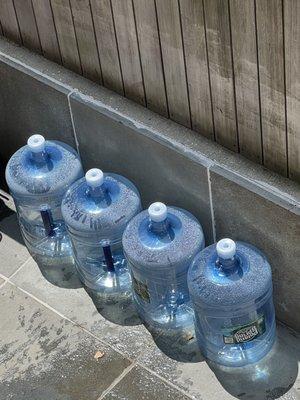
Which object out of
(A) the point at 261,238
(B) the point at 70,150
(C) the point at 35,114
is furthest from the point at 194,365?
(C) the point at 35,114

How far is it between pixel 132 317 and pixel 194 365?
473mm

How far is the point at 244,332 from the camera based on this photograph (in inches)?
179

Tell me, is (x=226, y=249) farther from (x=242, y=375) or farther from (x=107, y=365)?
(x=107, y=365)

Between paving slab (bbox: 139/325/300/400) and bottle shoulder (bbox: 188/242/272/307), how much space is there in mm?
385

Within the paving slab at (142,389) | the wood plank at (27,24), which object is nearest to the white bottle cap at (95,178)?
the wood plank at (27,24)

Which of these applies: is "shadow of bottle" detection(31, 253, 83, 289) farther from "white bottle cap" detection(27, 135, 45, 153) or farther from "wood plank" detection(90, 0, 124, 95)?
"wood plank" detection(90, 0, 124, 95)

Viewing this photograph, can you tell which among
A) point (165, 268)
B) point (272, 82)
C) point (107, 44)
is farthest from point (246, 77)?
point (165, 268)

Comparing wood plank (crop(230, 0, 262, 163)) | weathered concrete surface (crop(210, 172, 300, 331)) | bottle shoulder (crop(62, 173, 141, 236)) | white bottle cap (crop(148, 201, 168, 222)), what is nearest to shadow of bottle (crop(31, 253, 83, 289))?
bottle shoulder (crop(62, 173, 141, 236))

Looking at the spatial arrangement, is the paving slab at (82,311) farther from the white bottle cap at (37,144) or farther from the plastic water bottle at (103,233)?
the white bottle cap at (37,144)

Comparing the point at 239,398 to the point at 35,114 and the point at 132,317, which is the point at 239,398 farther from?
the point at 35,114

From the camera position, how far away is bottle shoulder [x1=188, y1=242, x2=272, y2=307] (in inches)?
176

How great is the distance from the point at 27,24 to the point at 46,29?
0.17 m

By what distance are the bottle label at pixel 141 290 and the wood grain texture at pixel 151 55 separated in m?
0.88

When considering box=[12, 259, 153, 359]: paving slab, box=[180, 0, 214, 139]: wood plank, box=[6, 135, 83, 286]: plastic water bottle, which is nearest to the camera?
box=[180, 0, 214, 139]: wood plank
